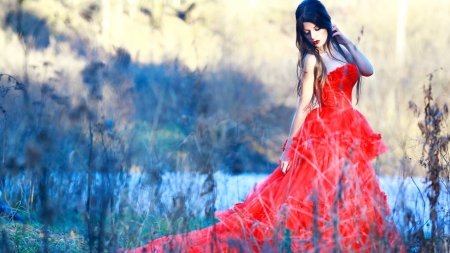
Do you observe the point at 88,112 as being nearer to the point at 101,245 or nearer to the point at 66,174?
the point at 101,245

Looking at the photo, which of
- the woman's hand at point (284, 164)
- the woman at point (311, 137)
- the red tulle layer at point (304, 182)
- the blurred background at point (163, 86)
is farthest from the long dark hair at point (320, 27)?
the blurred background at point (163, 86)

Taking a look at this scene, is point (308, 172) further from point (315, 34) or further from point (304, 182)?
point (315, 34)

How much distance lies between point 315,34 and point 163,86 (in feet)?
24.3

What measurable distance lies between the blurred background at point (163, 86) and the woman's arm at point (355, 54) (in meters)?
0.40

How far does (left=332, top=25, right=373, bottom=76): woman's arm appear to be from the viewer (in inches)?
143

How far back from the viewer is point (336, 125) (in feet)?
11.6

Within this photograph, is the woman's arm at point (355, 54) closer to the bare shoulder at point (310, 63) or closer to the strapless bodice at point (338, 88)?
the strapless bodice at point (338, 88)

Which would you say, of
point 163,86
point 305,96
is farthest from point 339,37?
point 163,86

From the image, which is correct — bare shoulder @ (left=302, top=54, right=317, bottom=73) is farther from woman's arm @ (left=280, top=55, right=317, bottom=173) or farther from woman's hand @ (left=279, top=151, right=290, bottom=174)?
woman's hand @ (left=279, top=151, right=290, bottom=174)

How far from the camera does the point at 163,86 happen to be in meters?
10.8

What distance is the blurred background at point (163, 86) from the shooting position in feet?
11.8

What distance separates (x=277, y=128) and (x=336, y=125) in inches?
302

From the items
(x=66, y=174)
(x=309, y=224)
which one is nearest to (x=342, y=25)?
(x=66, y=174)

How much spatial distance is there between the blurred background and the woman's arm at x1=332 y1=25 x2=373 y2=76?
0.40 metres
